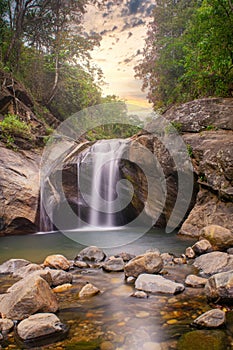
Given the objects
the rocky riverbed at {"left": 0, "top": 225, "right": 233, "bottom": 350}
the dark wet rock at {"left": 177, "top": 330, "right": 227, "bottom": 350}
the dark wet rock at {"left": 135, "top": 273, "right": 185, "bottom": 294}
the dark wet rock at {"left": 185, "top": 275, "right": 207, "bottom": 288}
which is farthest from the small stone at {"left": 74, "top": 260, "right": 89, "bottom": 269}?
the dark wet rock at {"left": 177, "top": 330, "right": 227, "bottom": 350}

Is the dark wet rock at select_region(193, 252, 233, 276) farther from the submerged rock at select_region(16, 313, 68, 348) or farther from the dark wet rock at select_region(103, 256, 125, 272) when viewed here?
the submerged rock at select_region(16, 313, 68, 348)

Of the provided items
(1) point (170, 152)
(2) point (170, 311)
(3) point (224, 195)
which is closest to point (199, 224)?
(3) point (224, 195)

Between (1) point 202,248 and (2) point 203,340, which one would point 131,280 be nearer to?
(2) point 203,340

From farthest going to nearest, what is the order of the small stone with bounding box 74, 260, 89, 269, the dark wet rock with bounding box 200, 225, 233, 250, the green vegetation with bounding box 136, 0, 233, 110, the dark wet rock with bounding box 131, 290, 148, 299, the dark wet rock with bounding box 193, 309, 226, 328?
the green vegetation with bounding box 136, 0, 233, 110 → the dark wet rock with bounding box 200, 225, 233, 250 → the small stone with bounding box 74, 260, 89, 269 → the dark wet rock with bounding box 131, 290, 148, 299 → the dark wet rock with bounding box 193, 309, 226, 328

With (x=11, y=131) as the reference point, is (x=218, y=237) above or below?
below

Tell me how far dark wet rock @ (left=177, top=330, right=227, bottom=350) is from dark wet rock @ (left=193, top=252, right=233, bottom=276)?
6.31 ft

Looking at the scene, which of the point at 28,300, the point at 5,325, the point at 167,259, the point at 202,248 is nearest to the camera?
the point at 5,325

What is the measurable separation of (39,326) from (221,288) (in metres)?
2.09

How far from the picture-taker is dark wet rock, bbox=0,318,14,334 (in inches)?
122

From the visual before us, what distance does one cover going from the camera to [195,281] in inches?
175

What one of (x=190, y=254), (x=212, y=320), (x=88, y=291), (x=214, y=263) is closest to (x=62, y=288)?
(x=88, y=291)

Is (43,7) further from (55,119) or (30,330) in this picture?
(30,330)

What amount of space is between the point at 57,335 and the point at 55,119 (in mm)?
17018

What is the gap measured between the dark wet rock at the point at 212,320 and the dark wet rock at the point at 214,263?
167 cm
